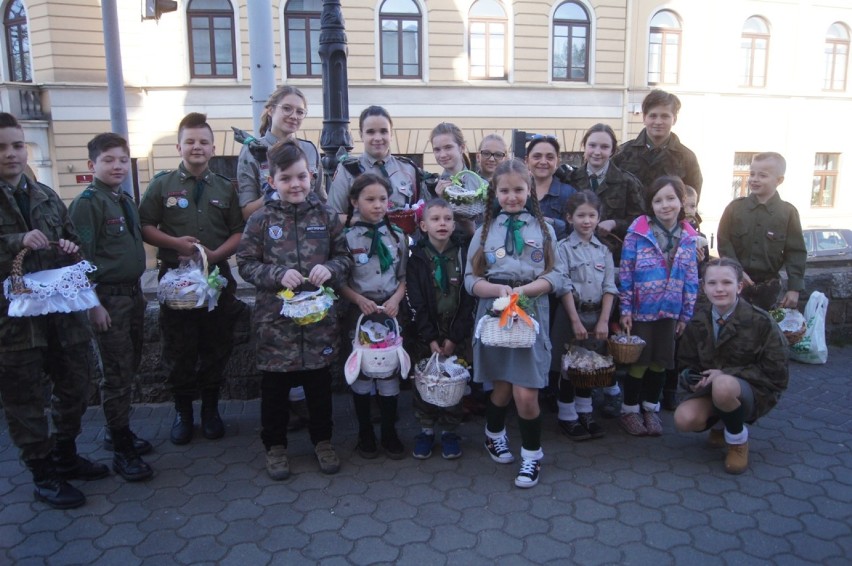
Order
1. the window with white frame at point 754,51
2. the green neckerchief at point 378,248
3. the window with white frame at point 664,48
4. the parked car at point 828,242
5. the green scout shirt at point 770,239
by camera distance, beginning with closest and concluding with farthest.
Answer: the green neckerchief at point 378,248 → the green scout shirt at point 770,239 → the parked car at point 828,242 → the window with white frame at point 664,48 → the window with white frame at point 754,51

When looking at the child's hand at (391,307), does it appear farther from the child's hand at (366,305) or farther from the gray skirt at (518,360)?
the gray skirt at (518,360)

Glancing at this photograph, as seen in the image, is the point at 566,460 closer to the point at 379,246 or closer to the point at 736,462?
the point at 736,462

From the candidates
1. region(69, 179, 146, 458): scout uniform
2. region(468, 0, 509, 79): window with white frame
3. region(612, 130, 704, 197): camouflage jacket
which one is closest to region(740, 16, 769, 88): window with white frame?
region(468, 0, 509, 79): window with white frame

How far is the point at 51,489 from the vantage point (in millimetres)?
3334

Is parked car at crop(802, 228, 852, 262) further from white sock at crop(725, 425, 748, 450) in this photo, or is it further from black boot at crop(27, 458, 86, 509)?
black boot at crop(27, 458, 86, 509)

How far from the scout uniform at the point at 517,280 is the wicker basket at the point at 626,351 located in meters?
0.59

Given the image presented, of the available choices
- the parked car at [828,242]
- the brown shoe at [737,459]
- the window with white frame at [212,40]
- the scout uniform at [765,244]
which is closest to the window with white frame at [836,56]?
the parked car at [828,242]

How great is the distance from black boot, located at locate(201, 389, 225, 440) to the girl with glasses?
1240mm

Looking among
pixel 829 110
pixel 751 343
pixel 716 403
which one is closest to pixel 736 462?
pixel 716 403

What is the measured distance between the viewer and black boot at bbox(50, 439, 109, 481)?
3.56 metres

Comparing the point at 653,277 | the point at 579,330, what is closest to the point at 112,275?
the point at 579,330

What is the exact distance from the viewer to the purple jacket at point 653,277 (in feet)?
13.4

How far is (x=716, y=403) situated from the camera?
12.2 ft

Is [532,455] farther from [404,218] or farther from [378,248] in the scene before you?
[404,218]
